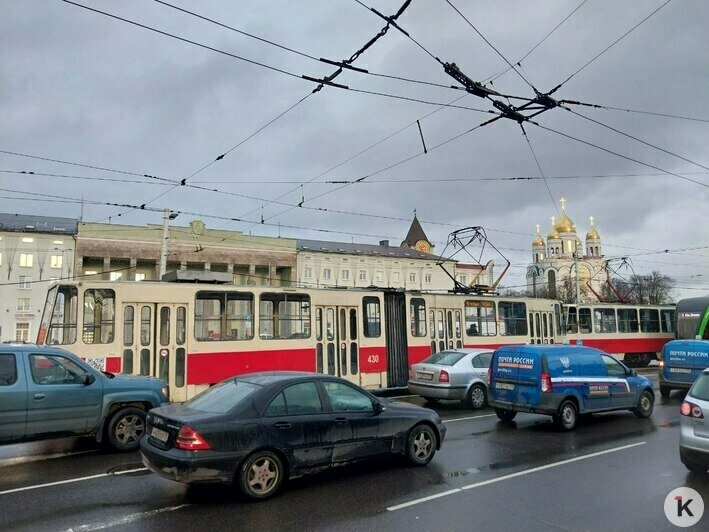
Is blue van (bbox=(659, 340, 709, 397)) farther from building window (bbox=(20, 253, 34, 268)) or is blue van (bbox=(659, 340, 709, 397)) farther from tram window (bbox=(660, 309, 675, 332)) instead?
building window (bbox=(20, 253, 34, 268))

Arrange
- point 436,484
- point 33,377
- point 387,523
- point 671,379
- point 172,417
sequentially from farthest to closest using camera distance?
point 671,379 < point 33,377 < point 436,484 < point 172,417 < point 387,523

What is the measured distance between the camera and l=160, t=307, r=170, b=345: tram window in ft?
40.9

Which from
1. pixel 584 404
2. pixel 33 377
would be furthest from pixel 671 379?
pixel 33 377

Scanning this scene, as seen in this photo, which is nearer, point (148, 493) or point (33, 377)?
point (148, 493)

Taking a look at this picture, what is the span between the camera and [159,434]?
20.2 feet

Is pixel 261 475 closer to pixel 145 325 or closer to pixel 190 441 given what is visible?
pixel 190 441

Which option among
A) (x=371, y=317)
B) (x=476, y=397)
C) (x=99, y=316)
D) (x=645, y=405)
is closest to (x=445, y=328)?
(x=371, y=317)

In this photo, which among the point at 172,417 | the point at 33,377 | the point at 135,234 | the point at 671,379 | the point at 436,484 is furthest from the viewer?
the point at 135,234

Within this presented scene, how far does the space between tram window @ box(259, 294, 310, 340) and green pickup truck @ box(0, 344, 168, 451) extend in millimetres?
5201

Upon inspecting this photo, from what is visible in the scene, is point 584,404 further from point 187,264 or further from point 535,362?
point 187,264

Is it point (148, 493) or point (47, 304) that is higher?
point (47, 304)

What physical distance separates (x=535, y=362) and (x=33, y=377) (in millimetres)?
8733

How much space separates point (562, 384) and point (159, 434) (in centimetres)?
764

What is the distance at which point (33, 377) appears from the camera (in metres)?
7.64
